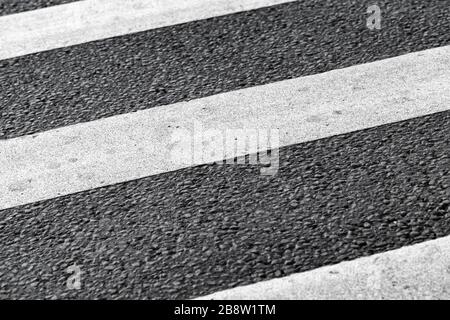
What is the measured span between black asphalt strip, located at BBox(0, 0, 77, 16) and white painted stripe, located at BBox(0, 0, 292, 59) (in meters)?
0.05

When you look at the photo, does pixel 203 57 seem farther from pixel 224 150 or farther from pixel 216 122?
pixel 224 150

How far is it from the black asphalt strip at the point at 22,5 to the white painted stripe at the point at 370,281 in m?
2.59

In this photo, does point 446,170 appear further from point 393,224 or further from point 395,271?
point 395,271

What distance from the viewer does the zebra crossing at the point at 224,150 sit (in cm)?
304

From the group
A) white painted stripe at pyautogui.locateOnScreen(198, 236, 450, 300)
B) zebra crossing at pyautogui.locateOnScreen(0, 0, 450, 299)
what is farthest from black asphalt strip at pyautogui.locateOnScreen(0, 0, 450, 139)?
white painted stripe at pyautogui.locateOnScreen(198, 236, 450, 300)

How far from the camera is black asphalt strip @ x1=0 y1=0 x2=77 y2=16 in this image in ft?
16.0

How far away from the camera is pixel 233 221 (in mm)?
3260

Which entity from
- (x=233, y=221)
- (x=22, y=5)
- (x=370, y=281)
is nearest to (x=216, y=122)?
(x=233, y=221)

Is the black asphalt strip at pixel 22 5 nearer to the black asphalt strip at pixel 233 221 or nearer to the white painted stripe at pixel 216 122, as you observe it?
the white painted stripe at pixel 216 122

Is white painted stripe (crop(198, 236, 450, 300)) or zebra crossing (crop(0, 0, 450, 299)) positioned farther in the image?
zebra crossing (crop(0, 0, 450, 299))

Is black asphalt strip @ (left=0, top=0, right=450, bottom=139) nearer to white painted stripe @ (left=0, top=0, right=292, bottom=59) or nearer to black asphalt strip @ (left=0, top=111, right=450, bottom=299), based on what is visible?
white painted stripe @ (left=0, top=0, right=292, bottom=59)

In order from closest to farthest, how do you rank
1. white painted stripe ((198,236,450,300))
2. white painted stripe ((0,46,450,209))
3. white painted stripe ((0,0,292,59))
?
white painted stripe ((198,236,450,300))
white painted stripe ((0,46,450,209))
white painted stripe ((0,0,292,59))
